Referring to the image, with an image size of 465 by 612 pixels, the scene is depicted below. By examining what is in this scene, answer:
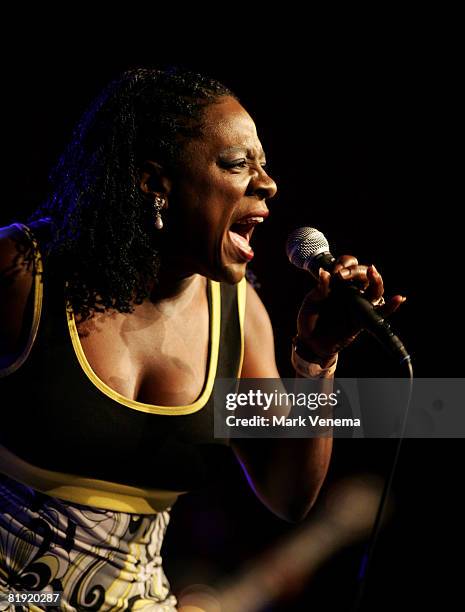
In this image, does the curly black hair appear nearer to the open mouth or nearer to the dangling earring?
the dangling earring

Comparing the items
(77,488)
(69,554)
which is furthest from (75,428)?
(69,554)

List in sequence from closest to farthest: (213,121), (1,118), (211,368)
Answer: (213,121)
(211,368)
(1,118)

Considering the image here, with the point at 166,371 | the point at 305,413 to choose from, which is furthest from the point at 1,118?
the point at 305,413

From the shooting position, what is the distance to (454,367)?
6.68ft

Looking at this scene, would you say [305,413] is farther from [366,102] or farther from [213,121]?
[366,102]

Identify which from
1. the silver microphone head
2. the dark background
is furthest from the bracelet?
the dark background

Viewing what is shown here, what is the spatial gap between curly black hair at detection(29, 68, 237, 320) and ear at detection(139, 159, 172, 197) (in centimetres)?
1

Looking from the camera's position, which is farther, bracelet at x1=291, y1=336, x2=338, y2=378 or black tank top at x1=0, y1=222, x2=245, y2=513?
bracelet at x1=291, y1=336, x2=338, y2=378

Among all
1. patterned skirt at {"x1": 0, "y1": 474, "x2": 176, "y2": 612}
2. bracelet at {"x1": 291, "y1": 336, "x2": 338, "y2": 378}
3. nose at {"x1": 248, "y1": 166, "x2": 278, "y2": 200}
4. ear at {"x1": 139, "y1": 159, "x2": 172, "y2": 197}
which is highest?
nose at {"x1": 248, "y1": 166, "x2": 278, "y2": 200}

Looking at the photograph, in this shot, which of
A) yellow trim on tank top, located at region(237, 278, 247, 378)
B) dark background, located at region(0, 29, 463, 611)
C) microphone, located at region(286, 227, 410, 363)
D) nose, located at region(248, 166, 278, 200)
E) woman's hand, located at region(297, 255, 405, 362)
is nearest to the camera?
microphone, located at region(286, 227, 410, 363)

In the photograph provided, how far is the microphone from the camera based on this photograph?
38.9 inches

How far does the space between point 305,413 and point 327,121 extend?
108 centimetres

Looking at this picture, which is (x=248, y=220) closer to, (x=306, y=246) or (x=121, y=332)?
(x=306, y=246)

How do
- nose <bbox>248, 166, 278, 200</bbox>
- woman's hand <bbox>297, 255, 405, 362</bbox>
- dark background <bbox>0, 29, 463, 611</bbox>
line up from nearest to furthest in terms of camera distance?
woman's hand <bbox>297, 255, 405, 362</bbox> < nose <bbox>248, 166, 278, 200</bbox> < dark background <bbox>0, 29, 463, 611</bbox>
